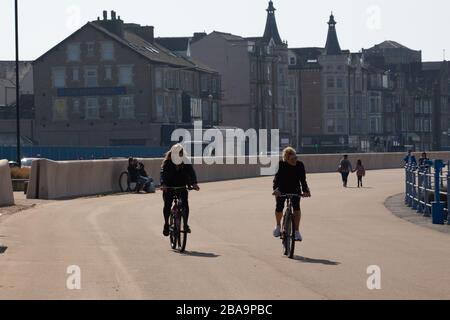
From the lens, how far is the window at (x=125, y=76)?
91.6 m

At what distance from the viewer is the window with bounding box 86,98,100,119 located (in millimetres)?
92562

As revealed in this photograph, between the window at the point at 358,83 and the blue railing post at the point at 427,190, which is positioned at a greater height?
the window at the point at 358,83

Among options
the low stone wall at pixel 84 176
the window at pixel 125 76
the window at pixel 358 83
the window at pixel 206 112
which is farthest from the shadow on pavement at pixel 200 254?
the window at pixel 358 83

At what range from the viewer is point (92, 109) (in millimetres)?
92812

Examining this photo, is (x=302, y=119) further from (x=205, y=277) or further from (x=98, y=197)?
(x=205, y=277)

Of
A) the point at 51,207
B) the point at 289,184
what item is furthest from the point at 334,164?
the point at 289,184

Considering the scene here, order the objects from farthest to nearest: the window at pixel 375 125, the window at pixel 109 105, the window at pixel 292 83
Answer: the window at pixel 375 125
the window at pixel 292 83
the window at pixel 109 105

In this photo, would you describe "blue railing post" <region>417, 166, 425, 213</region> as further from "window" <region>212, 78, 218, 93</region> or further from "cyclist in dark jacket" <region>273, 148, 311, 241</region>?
"window" <region>212, 78, 218, 93</region>

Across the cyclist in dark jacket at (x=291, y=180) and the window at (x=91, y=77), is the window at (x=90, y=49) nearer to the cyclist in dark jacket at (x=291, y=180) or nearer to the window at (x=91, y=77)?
the window at (x=91, y=77)

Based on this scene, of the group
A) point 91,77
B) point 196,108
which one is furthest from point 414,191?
point 196,108

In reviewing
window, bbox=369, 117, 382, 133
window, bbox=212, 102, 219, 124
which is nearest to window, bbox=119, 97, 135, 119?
window, bbox=212, 102, 219, 124

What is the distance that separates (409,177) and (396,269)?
2039 cm

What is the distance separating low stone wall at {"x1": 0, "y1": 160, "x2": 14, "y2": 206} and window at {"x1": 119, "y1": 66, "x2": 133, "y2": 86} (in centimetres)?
5984

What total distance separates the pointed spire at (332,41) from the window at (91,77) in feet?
153
